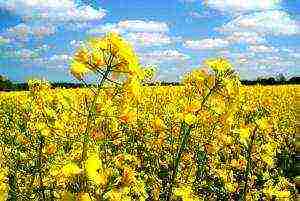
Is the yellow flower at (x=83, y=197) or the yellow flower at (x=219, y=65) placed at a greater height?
the yellow flower at (x=219, y=65)

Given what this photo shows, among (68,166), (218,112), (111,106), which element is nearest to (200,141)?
(218,112)

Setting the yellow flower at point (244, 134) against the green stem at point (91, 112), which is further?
the yellow flower at point (244, 134)

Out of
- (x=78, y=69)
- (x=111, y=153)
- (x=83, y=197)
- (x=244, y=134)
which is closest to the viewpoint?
(x=83, y=197)

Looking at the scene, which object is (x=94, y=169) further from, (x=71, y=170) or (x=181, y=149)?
(x=181, y=149)

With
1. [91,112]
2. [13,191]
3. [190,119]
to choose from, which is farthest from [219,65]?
[13,191]

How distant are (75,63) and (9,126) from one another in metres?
9.76

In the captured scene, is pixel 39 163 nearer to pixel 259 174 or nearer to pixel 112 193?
pixel 112 193

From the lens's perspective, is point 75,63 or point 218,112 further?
point 218,112

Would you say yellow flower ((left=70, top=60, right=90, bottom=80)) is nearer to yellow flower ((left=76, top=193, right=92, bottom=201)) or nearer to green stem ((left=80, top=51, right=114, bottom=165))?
green stem ((left=80, top=51, right=114, bottom=165))

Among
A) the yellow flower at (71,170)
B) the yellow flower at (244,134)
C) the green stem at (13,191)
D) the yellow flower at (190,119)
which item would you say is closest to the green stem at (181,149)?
the yellow flower at (190,119)

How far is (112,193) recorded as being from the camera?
1.95 metres

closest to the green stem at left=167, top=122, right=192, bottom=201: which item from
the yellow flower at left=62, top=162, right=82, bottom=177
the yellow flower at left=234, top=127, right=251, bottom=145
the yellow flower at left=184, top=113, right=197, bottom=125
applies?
the yellow flower at left=184, top=113, right=197, bottom=125

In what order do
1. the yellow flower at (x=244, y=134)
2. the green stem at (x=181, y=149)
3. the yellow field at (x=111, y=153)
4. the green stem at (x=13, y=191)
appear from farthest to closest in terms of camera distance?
the green stem at (x=13, y=191)
the yellow flower at (x=244, y=134)
the green stem at (x=181, y=149)
the yellow field at (x=111, y=153)

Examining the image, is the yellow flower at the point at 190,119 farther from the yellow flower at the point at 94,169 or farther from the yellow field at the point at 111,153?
the yellow flower at the point at 94,169
